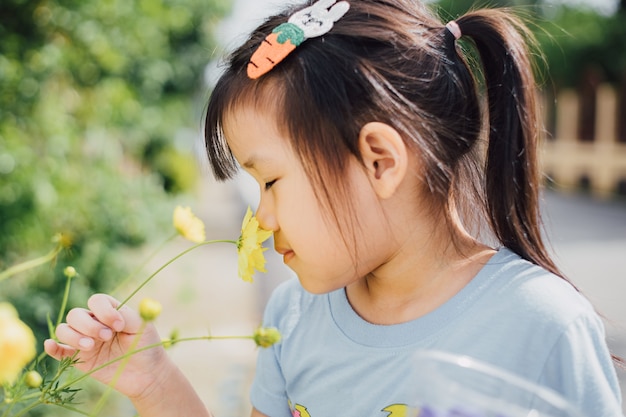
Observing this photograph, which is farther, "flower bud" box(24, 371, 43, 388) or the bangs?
the bangs

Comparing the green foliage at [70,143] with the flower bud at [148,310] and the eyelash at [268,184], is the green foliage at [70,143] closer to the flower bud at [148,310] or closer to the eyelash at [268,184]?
the eyelash at [268,184]

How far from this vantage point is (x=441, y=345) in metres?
1.28

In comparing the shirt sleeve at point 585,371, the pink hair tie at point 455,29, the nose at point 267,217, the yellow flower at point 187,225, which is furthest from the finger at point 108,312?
the pink hair tie at point 455,29

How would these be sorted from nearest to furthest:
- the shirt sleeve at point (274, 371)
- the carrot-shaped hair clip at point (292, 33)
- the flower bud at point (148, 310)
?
the flower bud at point (148, 310)
the carrot-shaped hair clip at point (292, 33)
the shirt sleeve at point (274, 371)

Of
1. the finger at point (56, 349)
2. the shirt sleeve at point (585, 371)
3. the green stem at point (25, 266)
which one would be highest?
the green stem at point (25, 266)

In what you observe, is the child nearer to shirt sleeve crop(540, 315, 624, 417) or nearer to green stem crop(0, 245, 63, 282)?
shirt sleeve crop(540, 315, 624, 417)

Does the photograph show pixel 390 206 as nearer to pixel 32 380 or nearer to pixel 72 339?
pixel 72 339

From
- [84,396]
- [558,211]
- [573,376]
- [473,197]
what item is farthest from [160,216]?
[558,211]

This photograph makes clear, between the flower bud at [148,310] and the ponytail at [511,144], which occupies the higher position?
the flower bud at [148,310]

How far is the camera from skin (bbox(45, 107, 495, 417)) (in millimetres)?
1257

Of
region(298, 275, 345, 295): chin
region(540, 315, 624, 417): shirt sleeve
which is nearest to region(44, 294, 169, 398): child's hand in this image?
region(298, 275, 345, 295): chin

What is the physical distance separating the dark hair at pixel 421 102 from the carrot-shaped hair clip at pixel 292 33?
0.01 m

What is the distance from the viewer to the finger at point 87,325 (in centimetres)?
117

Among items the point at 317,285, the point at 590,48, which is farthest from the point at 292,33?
the point at 590,48
